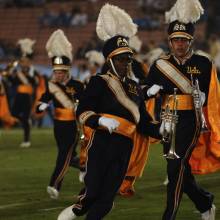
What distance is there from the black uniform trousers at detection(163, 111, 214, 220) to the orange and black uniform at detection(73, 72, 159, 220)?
1.09 metres

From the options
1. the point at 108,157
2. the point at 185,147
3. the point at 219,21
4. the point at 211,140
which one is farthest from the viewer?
the point at 219,21

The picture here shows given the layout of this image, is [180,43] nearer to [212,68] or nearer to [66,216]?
[212,68]

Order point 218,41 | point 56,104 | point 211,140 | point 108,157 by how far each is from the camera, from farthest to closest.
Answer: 1. point 218,41
2. point 56,104
3. point 211,140
4. point 108,157

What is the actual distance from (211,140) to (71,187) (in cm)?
360

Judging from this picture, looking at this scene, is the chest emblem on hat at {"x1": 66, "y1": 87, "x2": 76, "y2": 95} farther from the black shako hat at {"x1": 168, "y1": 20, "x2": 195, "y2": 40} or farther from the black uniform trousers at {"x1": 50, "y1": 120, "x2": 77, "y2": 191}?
the black shako hat at {"x1": 168, "y1": 20, "x2": 195, "y2": 40}

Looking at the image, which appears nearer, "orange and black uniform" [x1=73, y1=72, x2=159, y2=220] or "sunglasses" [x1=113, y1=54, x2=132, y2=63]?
"orange and black uniform" [x1=73, y1=72, x2=159, y2=220]

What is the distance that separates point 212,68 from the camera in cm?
993

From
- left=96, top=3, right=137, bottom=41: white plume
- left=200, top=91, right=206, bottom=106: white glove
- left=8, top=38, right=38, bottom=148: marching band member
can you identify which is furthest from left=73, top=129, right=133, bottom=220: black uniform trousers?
left=8, top=38, right=38, bottom=148: marching band member

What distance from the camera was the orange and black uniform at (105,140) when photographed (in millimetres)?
8352

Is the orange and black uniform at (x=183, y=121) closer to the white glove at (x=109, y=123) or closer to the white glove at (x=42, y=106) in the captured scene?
the white glove at (x=109, y=123)

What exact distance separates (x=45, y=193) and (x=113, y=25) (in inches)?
170

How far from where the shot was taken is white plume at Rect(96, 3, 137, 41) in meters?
8.88

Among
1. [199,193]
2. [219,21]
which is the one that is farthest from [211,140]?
[219,21]

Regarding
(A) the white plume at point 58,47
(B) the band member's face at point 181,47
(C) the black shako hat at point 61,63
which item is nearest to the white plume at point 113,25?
(B) the band member's face at point 181,47
